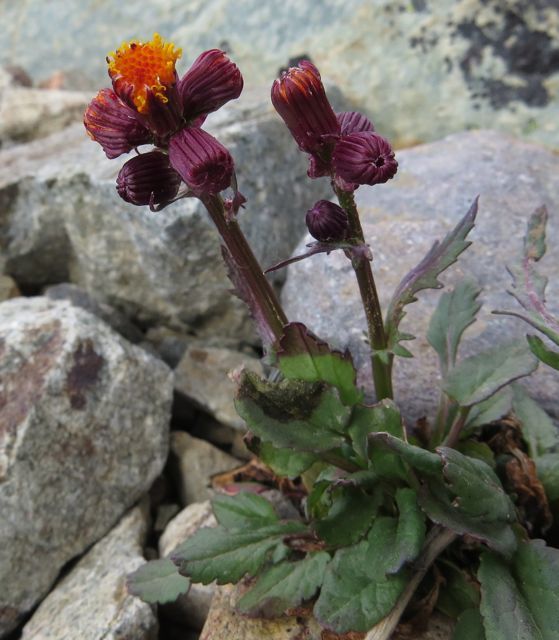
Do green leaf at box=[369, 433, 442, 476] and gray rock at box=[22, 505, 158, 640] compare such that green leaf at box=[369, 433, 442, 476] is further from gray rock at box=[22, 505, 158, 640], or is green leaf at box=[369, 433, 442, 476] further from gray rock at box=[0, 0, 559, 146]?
gray rock at box=[0, 0, 559, 146]

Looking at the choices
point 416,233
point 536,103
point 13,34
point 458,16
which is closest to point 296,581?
point 416,233

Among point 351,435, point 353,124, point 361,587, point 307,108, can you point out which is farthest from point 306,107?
point 361,587

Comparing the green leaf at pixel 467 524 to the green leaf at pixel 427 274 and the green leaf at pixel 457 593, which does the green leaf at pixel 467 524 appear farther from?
the green leaf at pixel 427 274

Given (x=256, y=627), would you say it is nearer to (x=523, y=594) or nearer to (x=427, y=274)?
(x=523, y=594)

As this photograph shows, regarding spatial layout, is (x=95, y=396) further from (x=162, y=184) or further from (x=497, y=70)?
(x=497, y=70)

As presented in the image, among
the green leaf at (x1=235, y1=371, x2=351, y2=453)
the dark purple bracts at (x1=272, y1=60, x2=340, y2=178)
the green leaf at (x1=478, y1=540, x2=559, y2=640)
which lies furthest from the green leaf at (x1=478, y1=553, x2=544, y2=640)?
the dark purple bracts at (x1=272, y1=60, x2=340, y2=178)

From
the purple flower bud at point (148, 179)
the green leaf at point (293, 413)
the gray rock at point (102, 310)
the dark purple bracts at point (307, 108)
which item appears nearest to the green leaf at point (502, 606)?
the green leaf at point (293, 413)
